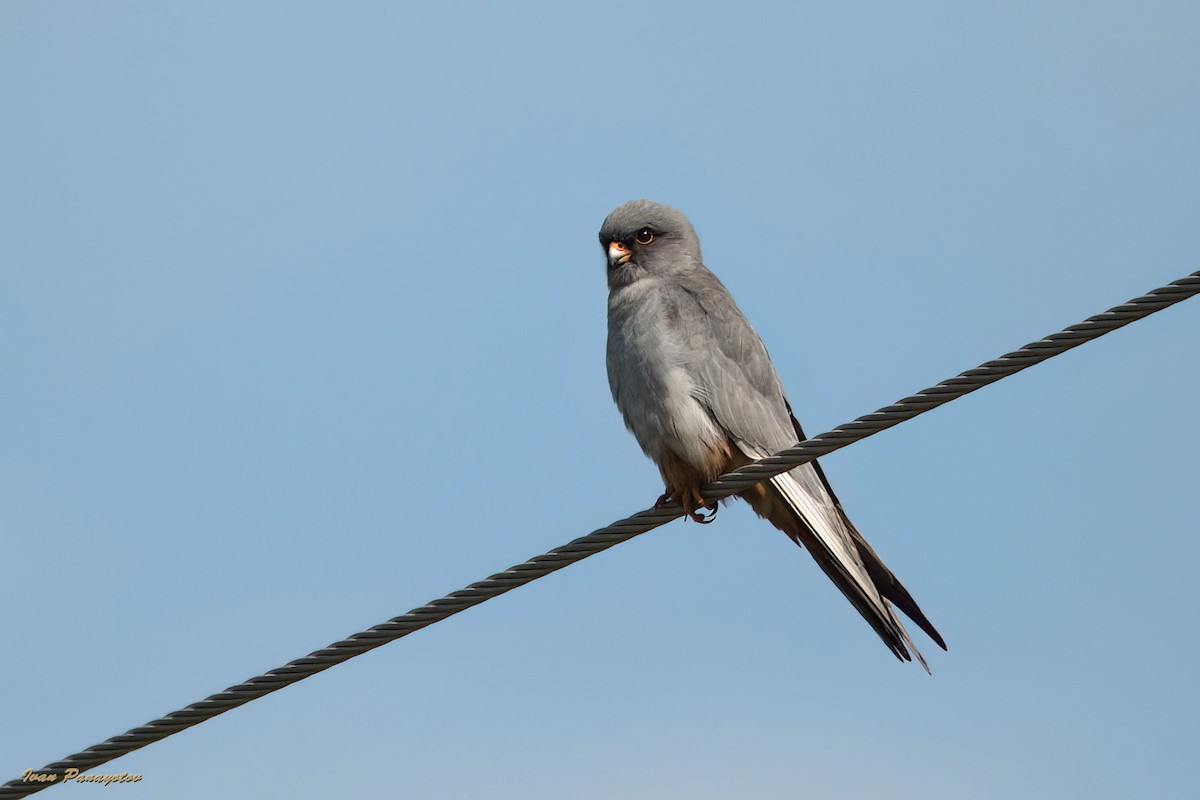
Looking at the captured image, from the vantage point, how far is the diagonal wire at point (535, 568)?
4.03m

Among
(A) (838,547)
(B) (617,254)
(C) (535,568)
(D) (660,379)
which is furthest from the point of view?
(B) (617,254)

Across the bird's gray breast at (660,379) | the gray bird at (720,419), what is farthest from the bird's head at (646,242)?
the bird's gray breast at (660,379)

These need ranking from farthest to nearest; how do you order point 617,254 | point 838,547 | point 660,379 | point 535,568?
point 617,254, point 660,379, point 838,547, point 535,568

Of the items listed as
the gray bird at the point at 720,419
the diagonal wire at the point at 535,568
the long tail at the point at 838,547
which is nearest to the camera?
the diagonal wire at the point at 535,568

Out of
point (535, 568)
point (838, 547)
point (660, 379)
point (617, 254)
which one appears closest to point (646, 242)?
point (617, 254)

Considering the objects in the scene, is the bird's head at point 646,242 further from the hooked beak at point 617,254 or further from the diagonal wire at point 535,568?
the diagonal wire at point 535,568

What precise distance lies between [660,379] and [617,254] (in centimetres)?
123

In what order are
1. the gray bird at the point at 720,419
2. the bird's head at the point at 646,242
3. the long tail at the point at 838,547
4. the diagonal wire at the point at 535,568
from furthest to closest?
the bird's head at the point at 646,242, the gray bird at the point at 720,419, the long tail at the point at 838,547, the diagonal wire at the point at 535,568

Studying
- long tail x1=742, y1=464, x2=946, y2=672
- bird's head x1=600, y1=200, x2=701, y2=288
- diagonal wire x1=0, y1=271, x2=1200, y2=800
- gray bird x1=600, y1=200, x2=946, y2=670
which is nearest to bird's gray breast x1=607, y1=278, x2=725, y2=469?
gray bird x1=600, y1=200, x2=946, y2=670

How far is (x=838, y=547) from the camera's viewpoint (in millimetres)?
5875

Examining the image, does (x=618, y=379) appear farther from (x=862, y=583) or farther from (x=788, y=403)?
(x=862, y=583)

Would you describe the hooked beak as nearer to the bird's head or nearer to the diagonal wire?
the bird's head

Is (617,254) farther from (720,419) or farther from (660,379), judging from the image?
(720,419)

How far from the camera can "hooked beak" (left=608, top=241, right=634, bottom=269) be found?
23.0 feet
